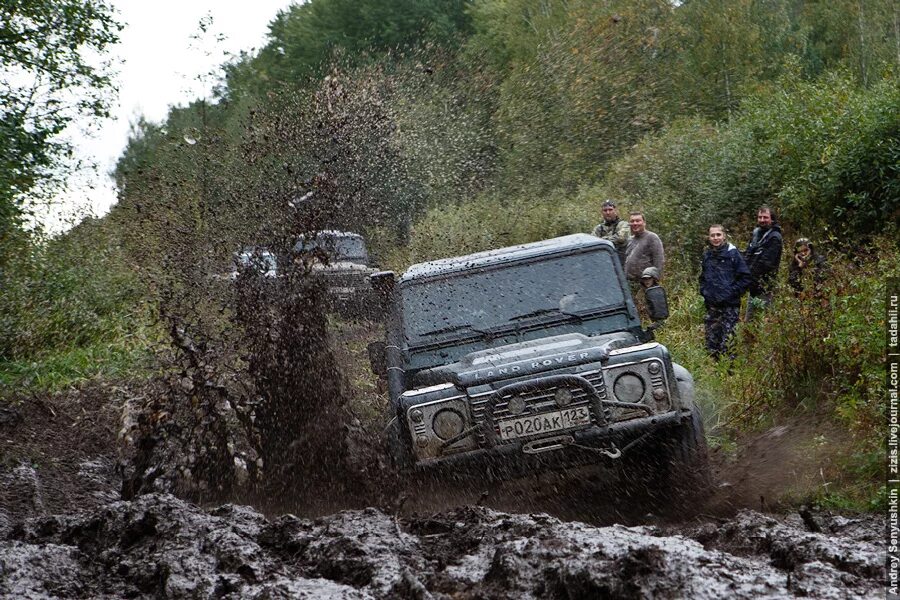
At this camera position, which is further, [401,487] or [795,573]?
[401,487]

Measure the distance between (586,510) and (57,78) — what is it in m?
13.3

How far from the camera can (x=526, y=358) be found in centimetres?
644

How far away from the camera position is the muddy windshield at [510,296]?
7.11 meters

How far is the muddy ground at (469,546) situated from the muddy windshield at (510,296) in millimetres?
1113

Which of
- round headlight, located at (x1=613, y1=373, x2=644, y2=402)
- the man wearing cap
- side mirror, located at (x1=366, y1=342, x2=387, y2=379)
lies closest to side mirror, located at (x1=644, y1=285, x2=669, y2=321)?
round headlight, located at (x1=613, y1=373, x2=644, y2=402)

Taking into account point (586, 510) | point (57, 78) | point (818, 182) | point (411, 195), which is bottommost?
point (586, 510)

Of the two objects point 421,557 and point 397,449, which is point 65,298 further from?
point 421,557

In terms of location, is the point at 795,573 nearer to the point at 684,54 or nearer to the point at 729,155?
the point at 729,155

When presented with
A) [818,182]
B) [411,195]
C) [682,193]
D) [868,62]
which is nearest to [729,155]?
[682,193]

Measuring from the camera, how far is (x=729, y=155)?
16828 mm

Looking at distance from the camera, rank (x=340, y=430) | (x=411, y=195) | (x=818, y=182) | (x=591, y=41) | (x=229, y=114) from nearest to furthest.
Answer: (x=340, y=430) → (x=818, y=182) → (x=411, y=195) → (x=591, y=41) → (x=229, y=114)

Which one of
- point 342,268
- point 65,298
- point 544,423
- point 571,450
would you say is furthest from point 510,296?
point 65,298

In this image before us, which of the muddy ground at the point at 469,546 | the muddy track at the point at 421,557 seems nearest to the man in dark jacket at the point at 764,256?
the muddy ground at the point at 469,546

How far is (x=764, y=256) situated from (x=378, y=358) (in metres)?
5.10
